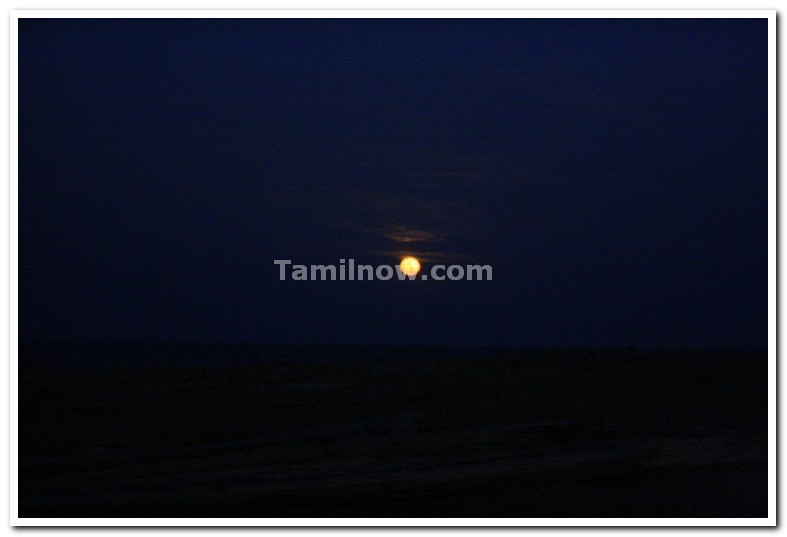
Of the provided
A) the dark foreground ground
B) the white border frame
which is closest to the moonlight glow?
the dark foreground ground

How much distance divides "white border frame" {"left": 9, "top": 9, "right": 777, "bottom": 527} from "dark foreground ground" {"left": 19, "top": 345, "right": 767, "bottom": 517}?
0.52 ft

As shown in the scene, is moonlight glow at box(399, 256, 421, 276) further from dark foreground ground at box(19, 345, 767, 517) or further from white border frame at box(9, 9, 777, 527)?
white border frame at box(9, 9, 777, 527)

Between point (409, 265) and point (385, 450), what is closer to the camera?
point (385, 450)

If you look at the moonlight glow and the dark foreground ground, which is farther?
the moonlight glow

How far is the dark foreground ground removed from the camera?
5777mm

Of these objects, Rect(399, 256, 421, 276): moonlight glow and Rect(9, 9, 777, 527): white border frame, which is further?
Rect(399, 256, 421, 276): moonlight glow

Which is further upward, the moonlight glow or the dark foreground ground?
the moonlight glow
